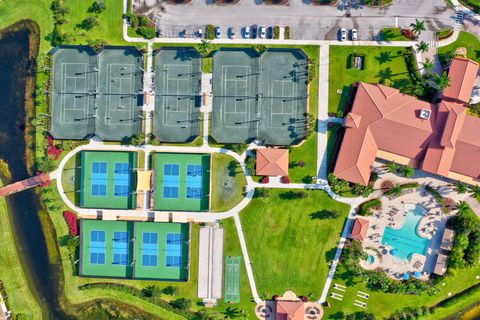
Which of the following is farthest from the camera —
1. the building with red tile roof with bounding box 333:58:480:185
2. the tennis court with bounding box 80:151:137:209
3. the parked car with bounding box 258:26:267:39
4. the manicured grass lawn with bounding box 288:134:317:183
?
the tennis court with bounding box 80:151:137:209

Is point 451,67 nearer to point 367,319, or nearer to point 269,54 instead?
point 269,54

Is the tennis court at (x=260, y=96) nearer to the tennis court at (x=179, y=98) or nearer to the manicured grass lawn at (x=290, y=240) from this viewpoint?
the tennis court at (x=179, y=98)

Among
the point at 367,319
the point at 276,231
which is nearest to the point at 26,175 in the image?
the point at 276,231

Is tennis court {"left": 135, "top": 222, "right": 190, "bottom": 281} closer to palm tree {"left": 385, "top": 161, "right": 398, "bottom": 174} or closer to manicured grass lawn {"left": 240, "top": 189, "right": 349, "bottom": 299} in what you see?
manicured grass lawn {"left": 240, "top": 189, "right": 349, "bottom": 299}

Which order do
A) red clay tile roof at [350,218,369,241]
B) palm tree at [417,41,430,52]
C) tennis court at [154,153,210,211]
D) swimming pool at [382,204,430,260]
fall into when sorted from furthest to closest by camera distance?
tennis court at [154,153,210,211]
swimming pool at [382,204,430,260]
red clay tile roof at [350,218,369,241]
palm tree at [417,41,430,52]

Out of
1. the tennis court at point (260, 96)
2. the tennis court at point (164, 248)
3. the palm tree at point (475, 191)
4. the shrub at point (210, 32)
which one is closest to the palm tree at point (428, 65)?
the tennis court at point (260, 96)

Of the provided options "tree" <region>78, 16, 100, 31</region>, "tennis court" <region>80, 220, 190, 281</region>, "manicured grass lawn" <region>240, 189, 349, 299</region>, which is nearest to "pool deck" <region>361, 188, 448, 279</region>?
"manicured grass lawn" <region>240, 189, 349, 299</region>
